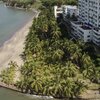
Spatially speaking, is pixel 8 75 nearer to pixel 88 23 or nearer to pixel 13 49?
pixel 13 49

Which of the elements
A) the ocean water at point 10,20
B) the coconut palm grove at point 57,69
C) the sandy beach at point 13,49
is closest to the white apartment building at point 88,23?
the coconut palm grove at point 57,69

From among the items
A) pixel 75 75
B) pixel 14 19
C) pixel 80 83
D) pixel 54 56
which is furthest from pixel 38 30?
pixel 14 19

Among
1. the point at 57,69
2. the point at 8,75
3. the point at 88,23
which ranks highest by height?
the point at 88,23

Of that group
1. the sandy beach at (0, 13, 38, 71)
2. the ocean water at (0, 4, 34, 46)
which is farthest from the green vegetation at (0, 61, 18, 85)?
the ocean water at (0, 4, 34, 46)

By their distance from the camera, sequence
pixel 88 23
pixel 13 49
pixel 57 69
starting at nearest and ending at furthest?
pixel 57 69
pixel 13 49
pixel 88 23

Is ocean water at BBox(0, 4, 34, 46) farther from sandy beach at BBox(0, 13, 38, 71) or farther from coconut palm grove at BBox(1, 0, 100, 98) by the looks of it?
coconut palm grove at BBox(1, 0, 100, 98)

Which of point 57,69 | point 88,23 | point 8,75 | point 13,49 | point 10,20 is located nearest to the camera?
point 57,69

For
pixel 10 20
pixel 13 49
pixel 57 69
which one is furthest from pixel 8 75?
pixel 10 20

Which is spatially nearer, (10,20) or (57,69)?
(57,69)
